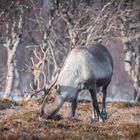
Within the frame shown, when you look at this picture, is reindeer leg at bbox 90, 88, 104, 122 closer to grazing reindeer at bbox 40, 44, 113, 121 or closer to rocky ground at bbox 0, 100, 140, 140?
grazing reindeer at bbox 40, 44, 113, 121

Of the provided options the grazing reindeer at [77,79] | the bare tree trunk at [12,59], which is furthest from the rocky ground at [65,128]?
the bare tree trunk at [12,59]

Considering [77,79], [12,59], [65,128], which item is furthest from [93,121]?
[12,59]

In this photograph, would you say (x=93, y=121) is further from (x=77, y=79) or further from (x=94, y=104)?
(x=77, y=79)

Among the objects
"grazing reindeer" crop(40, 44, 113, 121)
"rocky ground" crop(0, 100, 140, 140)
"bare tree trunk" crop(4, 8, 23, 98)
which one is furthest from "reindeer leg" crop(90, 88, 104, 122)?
"bare tree trunk" crop(4, 8, 23, 98)

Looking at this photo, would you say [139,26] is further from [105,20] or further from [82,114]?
[82,114]

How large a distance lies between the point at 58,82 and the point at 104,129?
1.60 m

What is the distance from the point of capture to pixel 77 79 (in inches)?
499

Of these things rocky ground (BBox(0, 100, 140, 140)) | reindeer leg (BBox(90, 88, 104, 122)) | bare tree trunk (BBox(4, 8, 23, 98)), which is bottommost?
rocky ground (BBox(0, 100, 140, 140))

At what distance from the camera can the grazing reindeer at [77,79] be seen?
40.6 feet

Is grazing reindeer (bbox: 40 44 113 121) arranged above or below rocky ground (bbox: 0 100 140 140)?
above

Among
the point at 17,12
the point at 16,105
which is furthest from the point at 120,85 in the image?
the point at 16,105

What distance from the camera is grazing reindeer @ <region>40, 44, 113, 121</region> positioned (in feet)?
40.6

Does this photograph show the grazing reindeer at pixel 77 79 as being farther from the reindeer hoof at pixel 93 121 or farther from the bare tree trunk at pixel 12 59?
the bare tree trunk at pixel 12 59

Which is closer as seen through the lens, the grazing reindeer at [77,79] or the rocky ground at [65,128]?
the rocky ground at [65,128]
